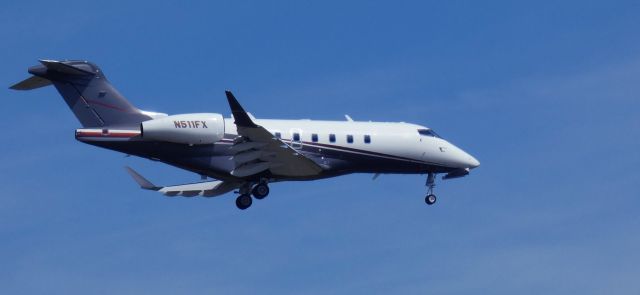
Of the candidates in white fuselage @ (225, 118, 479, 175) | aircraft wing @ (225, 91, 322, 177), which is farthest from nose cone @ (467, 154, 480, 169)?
aircraft wing @ (225, 91, 322, 177)

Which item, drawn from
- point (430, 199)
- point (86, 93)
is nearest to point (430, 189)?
point (430, 199)

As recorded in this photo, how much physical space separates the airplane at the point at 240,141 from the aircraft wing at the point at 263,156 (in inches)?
1.3

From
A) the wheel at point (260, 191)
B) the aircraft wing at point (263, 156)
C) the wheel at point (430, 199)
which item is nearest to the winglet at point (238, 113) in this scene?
the aircraft wing at point (263, 156)

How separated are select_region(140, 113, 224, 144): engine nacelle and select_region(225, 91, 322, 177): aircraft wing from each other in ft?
2.96

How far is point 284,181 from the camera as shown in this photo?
60281 millimetres

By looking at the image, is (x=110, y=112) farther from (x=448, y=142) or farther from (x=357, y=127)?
(x=448, y=142)

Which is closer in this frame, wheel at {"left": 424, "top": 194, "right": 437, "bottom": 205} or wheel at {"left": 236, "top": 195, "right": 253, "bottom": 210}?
wheel at {"left": 236, "top": 195, "right": 253, "bottom": 210}

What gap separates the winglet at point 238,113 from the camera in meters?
54.3

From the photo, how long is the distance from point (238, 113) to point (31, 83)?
7.28 meters

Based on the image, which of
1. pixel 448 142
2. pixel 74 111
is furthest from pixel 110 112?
pixel 448 142

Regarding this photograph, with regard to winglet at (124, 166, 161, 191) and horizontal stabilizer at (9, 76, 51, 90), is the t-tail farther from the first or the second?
winglet at (124, 166, 161, 191)

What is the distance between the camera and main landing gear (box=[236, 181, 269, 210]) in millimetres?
59344

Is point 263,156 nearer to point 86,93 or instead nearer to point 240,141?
point 240,141

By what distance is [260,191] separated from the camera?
2335 inches
